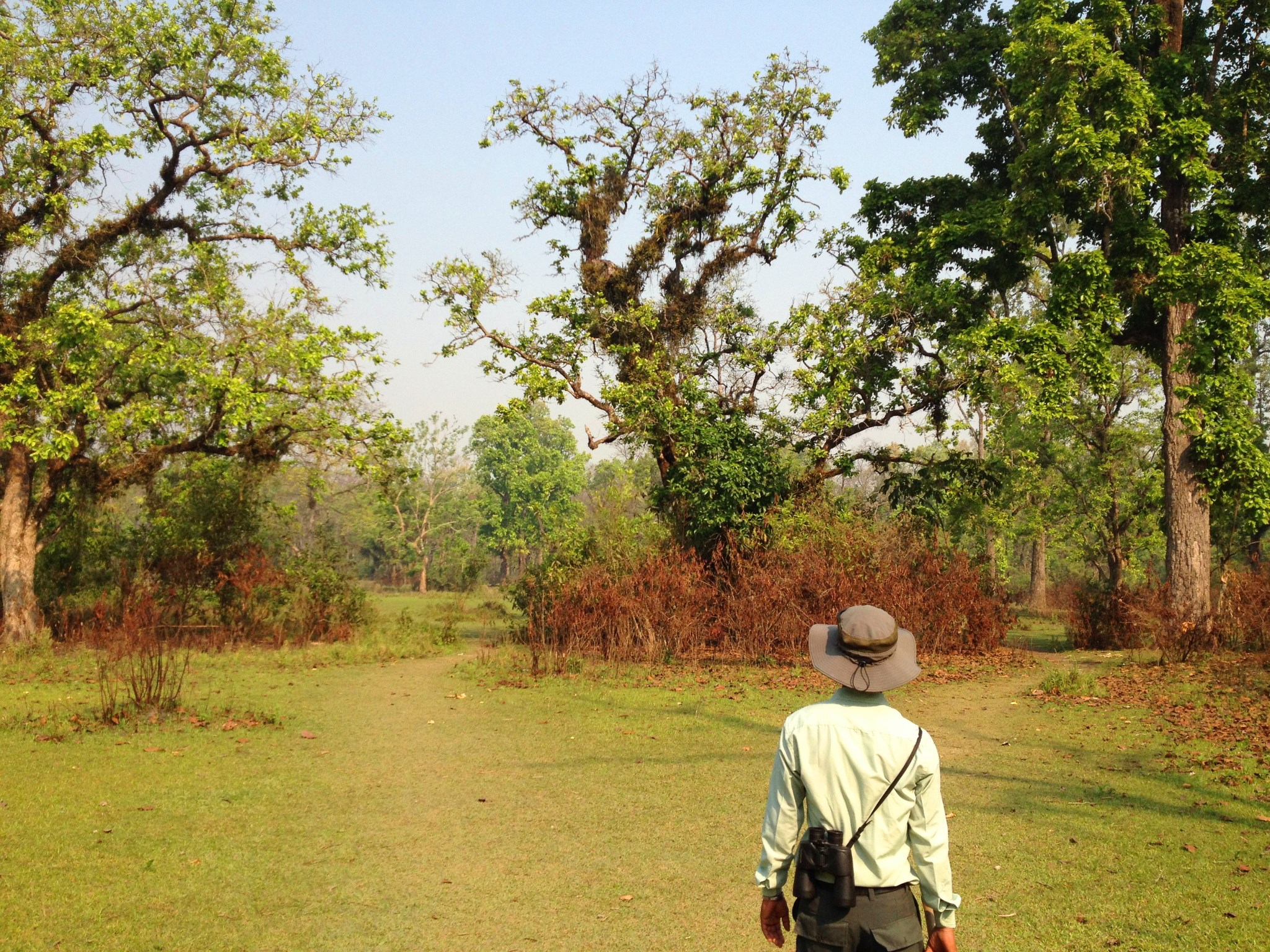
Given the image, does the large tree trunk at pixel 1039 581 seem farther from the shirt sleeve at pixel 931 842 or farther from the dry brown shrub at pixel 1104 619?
the shirt sleeve at pixel 931 842

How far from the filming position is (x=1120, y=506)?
27062mm

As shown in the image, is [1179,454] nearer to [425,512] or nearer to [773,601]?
[773,601]

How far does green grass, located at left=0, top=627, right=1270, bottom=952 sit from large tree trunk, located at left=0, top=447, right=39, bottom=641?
21.6 feet

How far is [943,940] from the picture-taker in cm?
288

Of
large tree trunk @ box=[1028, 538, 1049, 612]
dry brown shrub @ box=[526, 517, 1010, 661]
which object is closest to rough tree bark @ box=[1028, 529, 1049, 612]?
large tree trunk @ box=[1028, 538, 1049, 612]

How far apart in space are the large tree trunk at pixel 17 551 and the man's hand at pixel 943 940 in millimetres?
A: 19037

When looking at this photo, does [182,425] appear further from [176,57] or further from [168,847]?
[168,847]

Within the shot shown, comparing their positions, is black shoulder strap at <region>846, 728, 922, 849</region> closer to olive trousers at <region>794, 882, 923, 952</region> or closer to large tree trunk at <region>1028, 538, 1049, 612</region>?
olive trousers at <region>794, 882, 923, 952</region>

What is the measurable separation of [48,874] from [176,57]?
16.9 meters

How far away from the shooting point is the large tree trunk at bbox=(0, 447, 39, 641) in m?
17.3

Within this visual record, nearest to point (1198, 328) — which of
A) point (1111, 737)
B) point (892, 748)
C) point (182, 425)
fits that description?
point (1111, 737)

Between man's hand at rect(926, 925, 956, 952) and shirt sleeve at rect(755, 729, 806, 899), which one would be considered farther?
shirt sleeve at rect(755, 729, 806, 899)

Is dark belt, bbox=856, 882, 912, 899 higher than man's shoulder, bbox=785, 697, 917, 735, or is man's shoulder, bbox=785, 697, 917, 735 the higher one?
man's shoulder, bbox=785, 697, 917, 735

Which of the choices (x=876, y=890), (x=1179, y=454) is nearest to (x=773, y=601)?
(x=1179, y=454)
